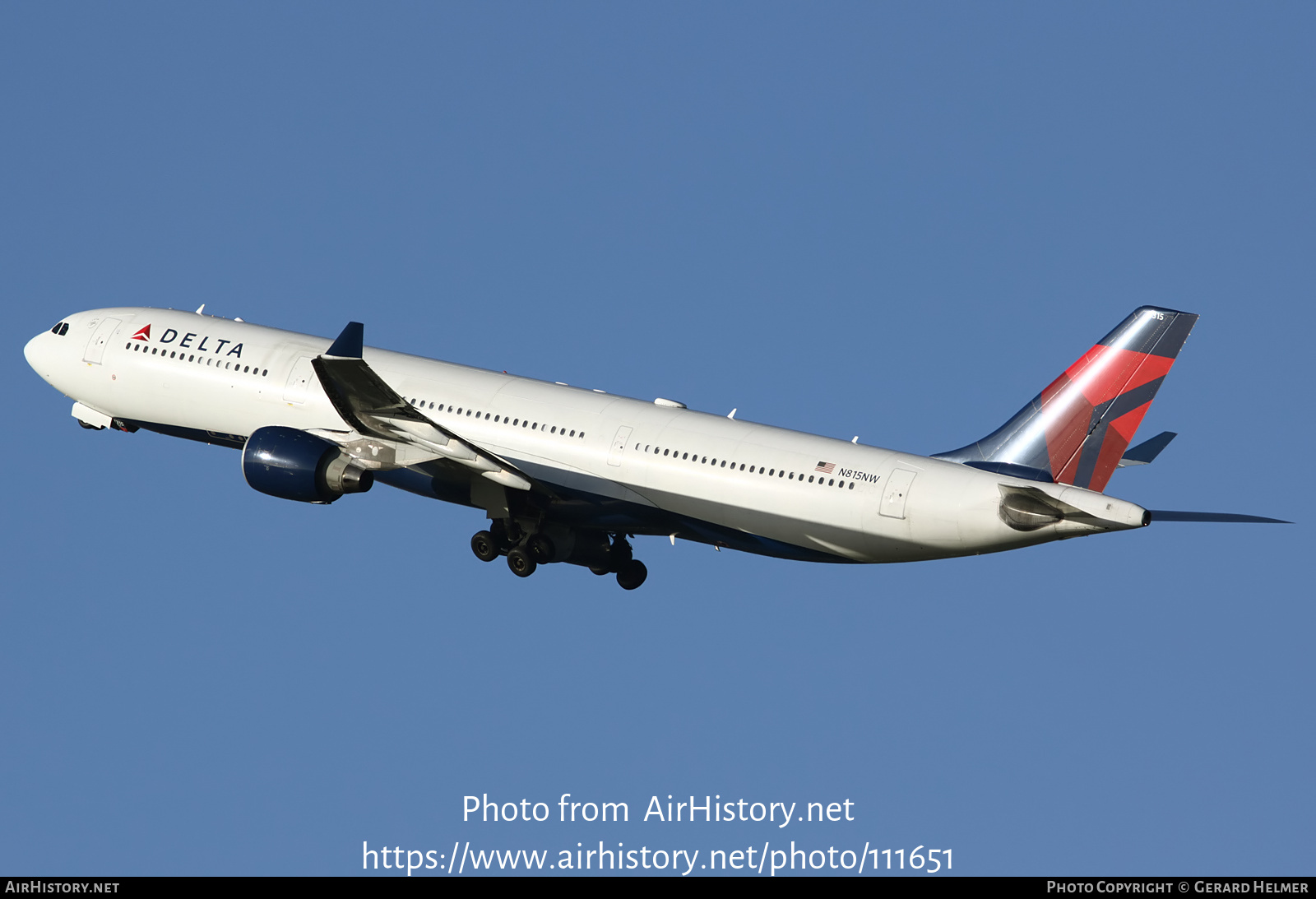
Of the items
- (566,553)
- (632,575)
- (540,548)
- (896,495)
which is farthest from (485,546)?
(896,495)

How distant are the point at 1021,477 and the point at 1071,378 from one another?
2624 millimetres

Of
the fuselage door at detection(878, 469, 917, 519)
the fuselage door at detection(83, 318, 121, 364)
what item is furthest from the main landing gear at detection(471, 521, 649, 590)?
the fuselage door at detection(83, 318, 121, 364)

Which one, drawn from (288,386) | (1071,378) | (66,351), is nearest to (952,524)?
(1071,378)

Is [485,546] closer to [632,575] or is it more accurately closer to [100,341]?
[632,575]

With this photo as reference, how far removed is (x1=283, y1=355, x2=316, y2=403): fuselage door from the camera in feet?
155

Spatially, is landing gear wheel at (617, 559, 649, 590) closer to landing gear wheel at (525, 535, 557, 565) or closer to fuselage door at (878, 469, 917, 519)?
landing gear wheel at (525, 535, 557, 565)

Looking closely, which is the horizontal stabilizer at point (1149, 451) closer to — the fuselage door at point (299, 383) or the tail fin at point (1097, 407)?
the tail fin at point (1097, 407)

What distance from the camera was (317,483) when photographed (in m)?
43.2

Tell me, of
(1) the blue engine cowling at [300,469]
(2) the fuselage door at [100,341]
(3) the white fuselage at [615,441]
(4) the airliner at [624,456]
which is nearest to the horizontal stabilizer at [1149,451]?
(4) the airliner at [624,456]

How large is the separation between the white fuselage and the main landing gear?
2.09 meters

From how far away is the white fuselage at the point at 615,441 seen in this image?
40.8m
